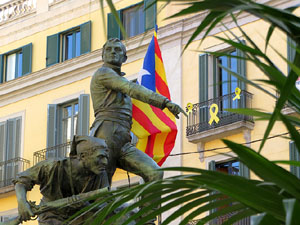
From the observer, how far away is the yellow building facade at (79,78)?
102ft

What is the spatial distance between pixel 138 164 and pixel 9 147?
86.3 feet

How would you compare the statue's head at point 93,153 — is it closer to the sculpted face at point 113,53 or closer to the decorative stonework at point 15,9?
the sculpted face at point 113,53

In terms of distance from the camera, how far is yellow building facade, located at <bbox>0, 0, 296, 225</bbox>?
102 feet

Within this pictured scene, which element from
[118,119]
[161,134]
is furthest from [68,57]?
[118,119]

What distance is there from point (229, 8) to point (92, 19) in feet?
100.0

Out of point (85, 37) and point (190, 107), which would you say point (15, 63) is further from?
point (190, 107)

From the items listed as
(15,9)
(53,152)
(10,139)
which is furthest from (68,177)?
(15,9)

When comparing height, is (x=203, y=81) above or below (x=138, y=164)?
above

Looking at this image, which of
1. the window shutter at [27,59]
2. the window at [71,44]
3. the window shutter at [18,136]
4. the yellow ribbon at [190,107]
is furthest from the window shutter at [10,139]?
the yellow ribbon at [190,107]

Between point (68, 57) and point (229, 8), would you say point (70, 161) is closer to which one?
point (229, 8)

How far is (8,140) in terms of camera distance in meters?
37.6

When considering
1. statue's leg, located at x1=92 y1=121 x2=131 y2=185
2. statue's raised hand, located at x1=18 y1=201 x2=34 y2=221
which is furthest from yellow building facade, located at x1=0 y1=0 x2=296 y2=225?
statue's raised hand, located at x1=18 y1=201 x2=34 y2=221

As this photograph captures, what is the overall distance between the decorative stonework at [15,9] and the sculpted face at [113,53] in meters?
26.9

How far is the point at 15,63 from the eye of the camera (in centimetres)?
3862
